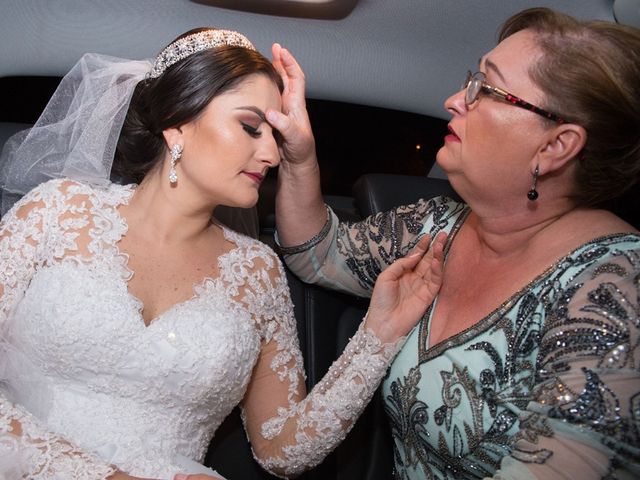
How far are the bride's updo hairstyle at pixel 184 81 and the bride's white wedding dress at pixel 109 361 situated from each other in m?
0.18

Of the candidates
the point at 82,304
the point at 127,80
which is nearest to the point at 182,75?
the point at 127,80

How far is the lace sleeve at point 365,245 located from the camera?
6.35 feet

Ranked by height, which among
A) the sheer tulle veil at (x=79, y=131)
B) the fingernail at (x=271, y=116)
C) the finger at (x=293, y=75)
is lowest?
the sheer tulle veil at (x=79, y=131)

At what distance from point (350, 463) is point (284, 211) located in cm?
78

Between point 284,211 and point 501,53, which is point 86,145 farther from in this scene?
point 501,53

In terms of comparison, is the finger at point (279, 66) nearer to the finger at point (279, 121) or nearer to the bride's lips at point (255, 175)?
the finger at point (279, 121)

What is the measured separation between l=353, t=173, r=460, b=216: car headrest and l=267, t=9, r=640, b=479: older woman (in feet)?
1.63

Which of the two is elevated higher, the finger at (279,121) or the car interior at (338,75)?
the finger at (279,121)

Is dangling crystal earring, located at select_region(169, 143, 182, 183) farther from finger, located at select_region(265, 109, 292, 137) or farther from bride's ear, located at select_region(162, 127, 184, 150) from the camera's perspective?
finger, located at select_region(265, 109, 292, 137)

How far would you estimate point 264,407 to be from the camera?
6.11 ft

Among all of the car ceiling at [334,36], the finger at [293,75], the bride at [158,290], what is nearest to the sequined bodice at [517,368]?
the bride at [158,290]

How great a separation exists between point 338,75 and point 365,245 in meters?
0.89

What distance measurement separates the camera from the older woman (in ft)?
4.22

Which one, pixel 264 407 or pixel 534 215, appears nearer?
pixel 534 215
